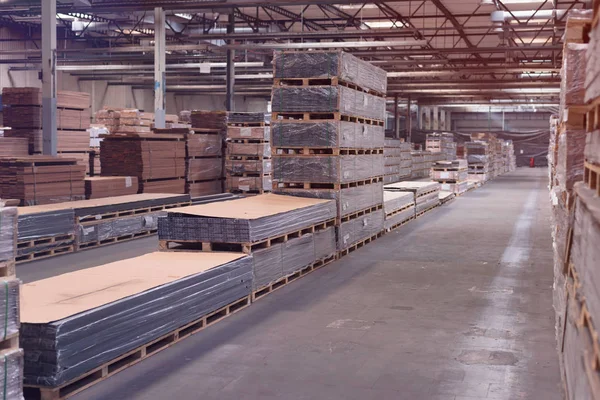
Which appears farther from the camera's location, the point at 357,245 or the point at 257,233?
the point at 357,245

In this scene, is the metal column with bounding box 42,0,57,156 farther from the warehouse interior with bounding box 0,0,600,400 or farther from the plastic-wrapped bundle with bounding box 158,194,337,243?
the plastic-wrapped bundle with bounding box 158,194,337,243

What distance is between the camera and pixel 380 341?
542 cm

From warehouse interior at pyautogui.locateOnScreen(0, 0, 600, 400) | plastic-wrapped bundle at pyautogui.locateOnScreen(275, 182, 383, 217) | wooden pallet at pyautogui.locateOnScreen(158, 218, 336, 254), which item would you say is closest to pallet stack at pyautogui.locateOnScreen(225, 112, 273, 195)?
warehouse interior at pyautogui.locateOnScreen(0, 0, 600, 400)

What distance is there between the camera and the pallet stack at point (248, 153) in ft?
48.2

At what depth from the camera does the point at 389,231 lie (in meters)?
12.4

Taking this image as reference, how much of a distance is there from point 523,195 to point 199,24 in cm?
1085

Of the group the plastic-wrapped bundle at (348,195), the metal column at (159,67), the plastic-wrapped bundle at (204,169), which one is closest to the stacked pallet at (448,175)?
the plastic-wrapped bundle at (204,169)

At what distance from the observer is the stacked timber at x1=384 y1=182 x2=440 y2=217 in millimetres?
14909

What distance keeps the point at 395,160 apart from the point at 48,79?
14447 millimetres

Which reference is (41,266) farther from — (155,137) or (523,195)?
(523,195)

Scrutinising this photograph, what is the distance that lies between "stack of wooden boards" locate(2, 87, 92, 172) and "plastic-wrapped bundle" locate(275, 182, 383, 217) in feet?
18.0

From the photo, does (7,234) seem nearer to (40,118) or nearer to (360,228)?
(360,228)

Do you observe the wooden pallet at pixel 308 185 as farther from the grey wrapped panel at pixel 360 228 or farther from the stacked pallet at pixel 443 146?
the stacked pallet at pixel 443 146

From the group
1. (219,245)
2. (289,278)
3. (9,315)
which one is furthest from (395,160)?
(9,315)
